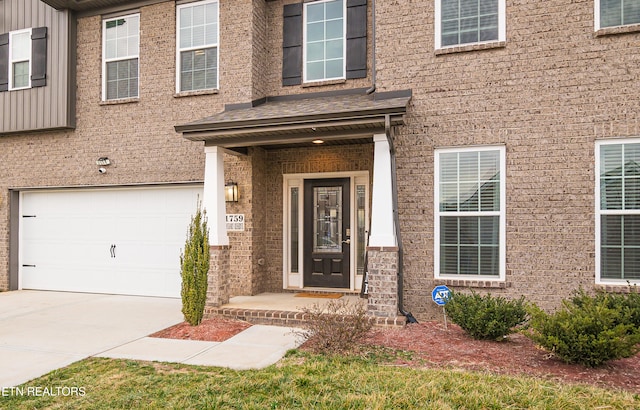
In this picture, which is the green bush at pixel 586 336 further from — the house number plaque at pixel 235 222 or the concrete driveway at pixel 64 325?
the house number plaque at pixel 235 222

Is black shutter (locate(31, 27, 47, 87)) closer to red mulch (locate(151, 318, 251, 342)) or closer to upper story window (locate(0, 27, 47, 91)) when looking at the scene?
upper story window (locate(0, 27, 47, 91))

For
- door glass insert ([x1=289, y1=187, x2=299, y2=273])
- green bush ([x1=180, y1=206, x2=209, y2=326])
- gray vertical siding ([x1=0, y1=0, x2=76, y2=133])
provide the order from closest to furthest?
green bush ([x1=180, y1=206, x2=209, y2=326]) < door glass insert ([x1=289, y1=187, x2=299, y2=273]) < gray vertical siding ([x1=0, y1=0, x2=76, y2=133])

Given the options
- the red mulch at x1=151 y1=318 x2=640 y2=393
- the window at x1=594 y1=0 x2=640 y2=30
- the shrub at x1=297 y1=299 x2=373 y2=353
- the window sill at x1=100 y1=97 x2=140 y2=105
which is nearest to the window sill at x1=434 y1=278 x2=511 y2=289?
the red mulch at x1=151 y1=318 x2=640 y2=393

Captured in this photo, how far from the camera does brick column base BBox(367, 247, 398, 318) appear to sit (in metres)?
6.70

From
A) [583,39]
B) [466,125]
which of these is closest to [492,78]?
[466,125]

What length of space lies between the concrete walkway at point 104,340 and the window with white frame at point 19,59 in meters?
4.79

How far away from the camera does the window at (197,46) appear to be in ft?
29.6

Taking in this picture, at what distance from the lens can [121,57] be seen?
31.8 ft

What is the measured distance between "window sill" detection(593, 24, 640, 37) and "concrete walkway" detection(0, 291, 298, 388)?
5.86m

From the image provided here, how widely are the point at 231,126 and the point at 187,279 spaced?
7.87 feet

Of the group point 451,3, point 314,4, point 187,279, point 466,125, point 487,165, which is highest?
point 314,4

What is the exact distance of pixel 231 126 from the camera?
288 inches

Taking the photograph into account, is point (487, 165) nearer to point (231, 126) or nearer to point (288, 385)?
point (231, 126)

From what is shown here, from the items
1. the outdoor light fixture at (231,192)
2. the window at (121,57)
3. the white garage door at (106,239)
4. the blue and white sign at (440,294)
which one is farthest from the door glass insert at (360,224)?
the window at (121,57)
